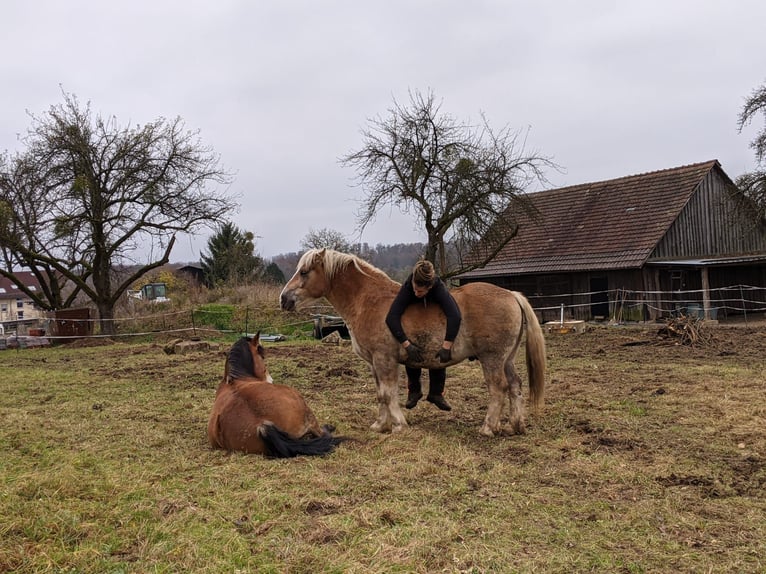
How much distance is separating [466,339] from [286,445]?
1.95m

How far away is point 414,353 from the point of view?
18.5ft

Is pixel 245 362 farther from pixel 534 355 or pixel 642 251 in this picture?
pixel 642 251

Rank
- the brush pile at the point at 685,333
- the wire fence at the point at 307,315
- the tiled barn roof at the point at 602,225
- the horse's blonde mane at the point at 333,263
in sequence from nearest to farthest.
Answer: the horse's blonde mane at the point at 333,263 → the brush pile at the point at 685,333 → the wire fence at the point at 307,315 → the tiled barn roof at the point at 602,225

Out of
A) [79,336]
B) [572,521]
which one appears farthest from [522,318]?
[79,336]

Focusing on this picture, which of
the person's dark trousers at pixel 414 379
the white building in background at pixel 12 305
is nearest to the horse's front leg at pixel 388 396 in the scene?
the person's dark trousers at pixel 414 379

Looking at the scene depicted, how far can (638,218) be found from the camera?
2369 centimetres

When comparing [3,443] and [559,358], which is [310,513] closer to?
[3,443]

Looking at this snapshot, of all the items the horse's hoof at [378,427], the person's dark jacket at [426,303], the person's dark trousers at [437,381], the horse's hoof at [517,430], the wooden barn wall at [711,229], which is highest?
the wooden barn wall at [711,229]

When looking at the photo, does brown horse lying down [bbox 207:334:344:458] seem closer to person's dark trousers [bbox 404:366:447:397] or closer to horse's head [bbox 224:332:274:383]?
horse's head [bbox 224:332:274:383]

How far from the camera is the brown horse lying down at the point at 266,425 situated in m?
4.90

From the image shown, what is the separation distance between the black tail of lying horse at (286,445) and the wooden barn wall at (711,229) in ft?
66.3

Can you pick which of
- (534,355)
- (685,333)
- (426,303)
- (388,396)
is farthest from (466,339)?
(685,333)

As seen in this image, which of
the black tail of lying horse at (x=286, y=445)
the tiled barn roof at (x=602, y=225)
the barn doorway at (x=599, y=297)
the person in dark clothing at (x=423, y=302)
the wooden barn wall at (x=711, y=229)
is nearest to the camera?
the black tail of lying horse at (x=286, y=445)

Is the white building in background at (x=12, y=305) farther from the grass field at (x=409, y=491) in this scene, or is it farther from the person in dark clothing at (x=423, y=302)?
the person in dark clothing at (x=423, y=302)
